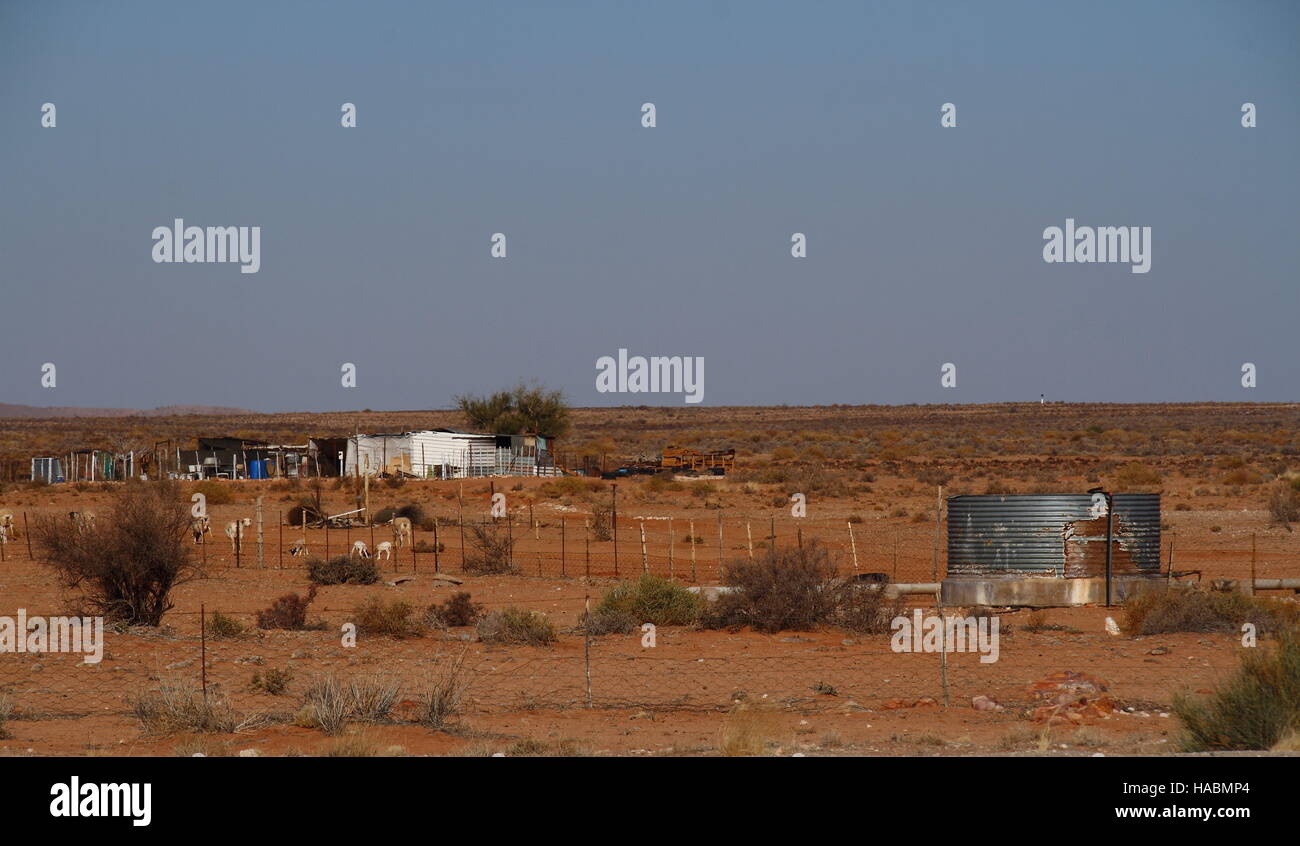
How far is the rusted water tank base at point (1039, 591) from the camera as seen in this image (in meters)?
20.3

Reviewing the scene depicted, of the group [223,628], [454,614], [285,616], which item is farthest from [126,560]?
[454,614]

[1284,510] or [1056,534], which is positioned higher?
[1056,534]

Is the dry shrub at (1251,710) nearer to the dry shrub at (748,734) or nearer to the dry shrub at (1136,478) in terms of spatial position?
the dry shrub at (748,734)

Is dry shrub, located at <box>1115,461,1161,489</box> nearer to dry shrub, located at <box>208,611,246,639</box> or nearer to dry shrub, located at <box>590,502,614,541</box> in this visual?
dry shrub, located at <box>590,502,614,541</box>

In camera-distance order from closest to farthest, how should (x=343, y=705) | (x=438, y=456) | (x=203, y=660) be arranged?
1. (x=343, y=705)
2. (x=203, y=660)
3. (x=438, y=456)

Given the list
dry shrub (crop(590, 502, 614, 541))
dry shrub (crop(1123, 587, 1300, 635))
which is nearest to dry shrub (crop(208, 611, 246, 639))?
dry shrub (crop(1123, 587, 1300, 635))

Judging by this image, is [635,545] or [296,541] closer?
[635,545]

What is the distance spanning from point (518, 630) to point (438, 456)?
39006 millimetres

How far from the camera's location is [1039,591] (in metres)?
20.4

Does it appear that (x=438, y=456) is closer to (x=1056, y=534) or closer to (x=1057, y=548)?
(x=1057, y=548)
